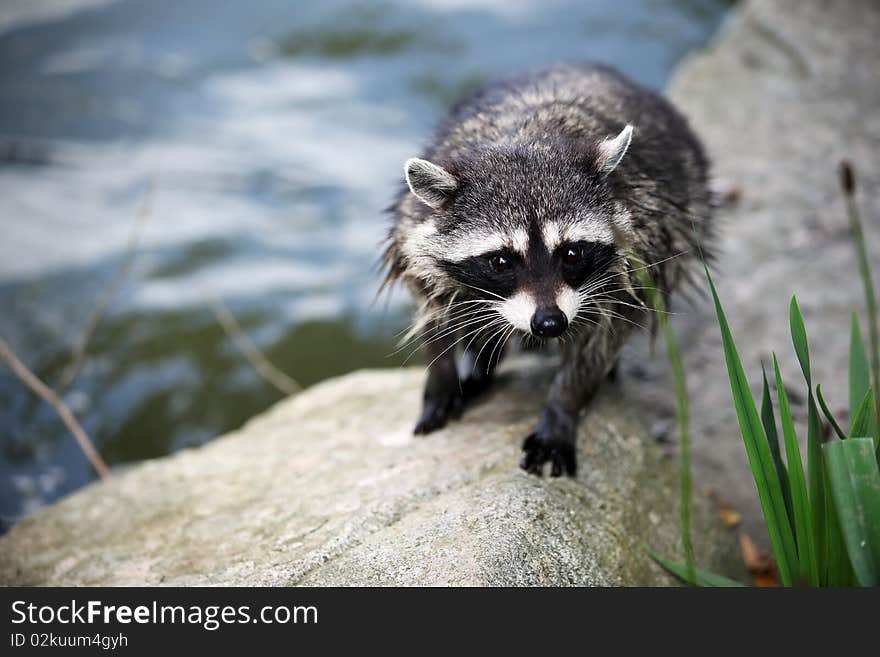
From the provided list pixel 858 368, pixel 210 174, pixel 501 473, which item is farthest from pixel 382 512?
pixel 210 174

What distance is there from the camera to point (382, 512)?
313 centimetres

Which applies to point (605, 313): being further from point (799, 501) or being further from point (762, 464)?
point (799, 501)

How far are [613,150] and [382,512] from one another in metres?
1.69

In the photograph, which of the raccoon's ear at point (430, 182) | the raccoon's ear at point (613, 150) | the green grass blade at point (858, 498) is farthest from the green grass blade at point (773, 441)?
the raccoon's ear at point (430, 182)

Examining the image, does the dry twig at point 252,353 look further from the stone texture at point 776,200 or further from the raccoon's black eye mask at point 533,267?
the raccoon's black eye mask at point 533,267

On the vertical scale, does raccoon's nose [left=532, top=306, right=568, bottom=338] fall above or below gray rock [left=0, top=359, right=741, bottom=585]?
above

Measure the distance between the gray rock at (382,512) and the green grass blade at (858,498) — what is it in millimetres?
884

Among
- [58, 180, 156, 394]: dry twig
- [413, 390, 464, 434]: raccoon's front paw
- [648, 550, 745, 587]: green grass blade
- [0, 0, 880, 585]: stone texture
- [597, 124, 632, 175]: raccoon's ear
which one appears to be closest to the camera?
[648, 550, 745, 587]: green grass blade

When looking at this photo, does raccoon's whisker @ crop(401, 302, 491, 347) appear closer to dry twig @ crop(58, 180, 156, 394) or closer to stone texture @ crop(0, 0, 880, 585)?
stone texture @ crop(0, 0, 880, 585)

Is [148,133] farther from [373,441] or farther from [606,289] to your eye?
Result: [606,289]

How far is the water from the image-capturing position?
6.39 m

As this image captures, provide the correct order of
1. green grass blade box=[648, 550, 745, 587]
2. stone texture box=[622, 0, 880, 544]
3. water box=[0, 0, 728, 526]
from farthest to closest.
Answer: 1. water box=[0, 0, 728, 526]
2. stone texture box=[622, 0, 880, 544]
3. green grass blade box=[648, 550, 745, 587]

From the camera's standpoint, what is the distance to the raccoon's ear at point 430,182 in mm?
3162

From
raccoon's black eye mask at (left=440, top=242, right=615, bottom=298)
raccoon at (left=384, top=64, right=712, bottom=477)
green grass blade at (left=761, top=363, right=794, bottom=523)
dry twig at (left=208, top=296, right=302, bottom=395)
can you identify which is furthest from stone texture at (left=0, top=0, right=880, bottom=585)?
dry twig at (left=208, top=296, right=302, bottom=395)
